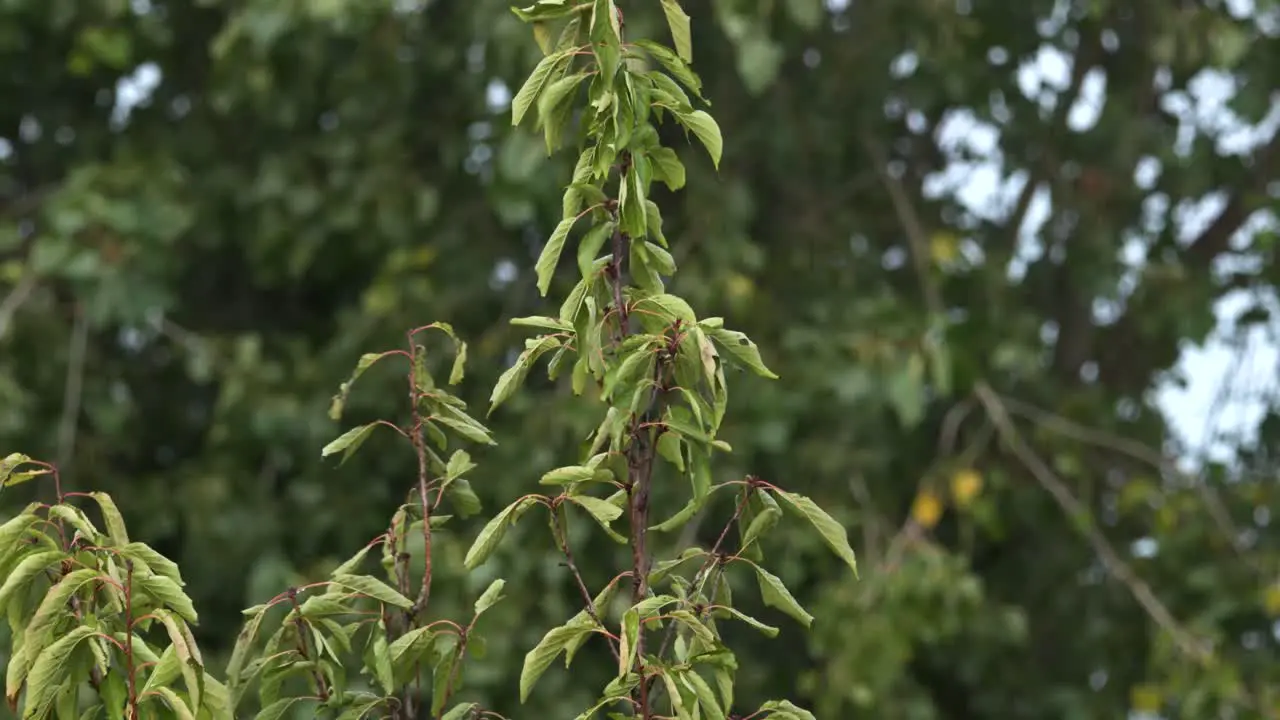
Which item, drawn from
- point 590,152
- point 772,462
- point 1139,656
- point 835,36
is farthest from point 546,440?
point 590,152

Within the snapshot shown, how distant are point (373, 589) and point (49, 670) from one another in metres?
0.29

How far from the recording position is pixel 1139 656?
4.66 metres

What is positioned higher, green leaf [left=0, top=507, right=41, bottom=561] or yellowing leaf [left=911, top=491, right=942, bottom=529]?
green leaf [left=0, top=507, right=41, bottom=561]

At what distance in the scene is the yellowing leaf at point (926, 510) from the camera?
4184mm

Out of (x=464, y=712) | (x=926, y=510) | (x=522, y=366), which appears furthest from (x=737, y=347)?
(x=926, y=510)

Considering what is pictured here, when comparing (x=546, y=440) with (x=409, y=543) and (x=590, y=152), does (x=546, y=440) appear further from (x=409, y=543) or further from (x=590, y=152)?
(x=590, y=152)

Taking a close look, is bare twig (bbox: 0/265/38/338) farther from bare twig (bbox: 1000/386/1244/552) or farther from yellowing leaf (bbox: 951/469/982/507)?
bare twig (bbox: 1000/386/1244/552)

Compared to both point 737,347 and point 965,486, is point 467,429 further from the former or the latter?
point 965,486

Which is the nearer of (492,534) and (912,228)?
(492,534)

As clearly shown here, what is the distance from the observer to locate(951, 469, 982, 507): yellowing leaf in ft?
13.8

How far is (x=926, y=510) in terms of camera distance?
4.18m

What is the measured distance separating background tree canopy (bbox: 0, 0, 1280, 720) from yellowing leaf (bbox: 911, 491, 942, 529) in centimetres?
2

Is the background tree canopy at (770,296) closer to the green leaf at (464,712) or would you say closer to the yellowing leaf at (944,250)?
the yellowing leaf at (944,250)

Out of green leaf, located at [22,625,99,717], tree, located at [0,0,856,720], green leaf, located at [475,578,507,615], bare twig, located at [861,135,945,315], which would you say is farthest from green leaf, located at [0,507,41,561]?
bare twig, located at [861,135,945,315]
